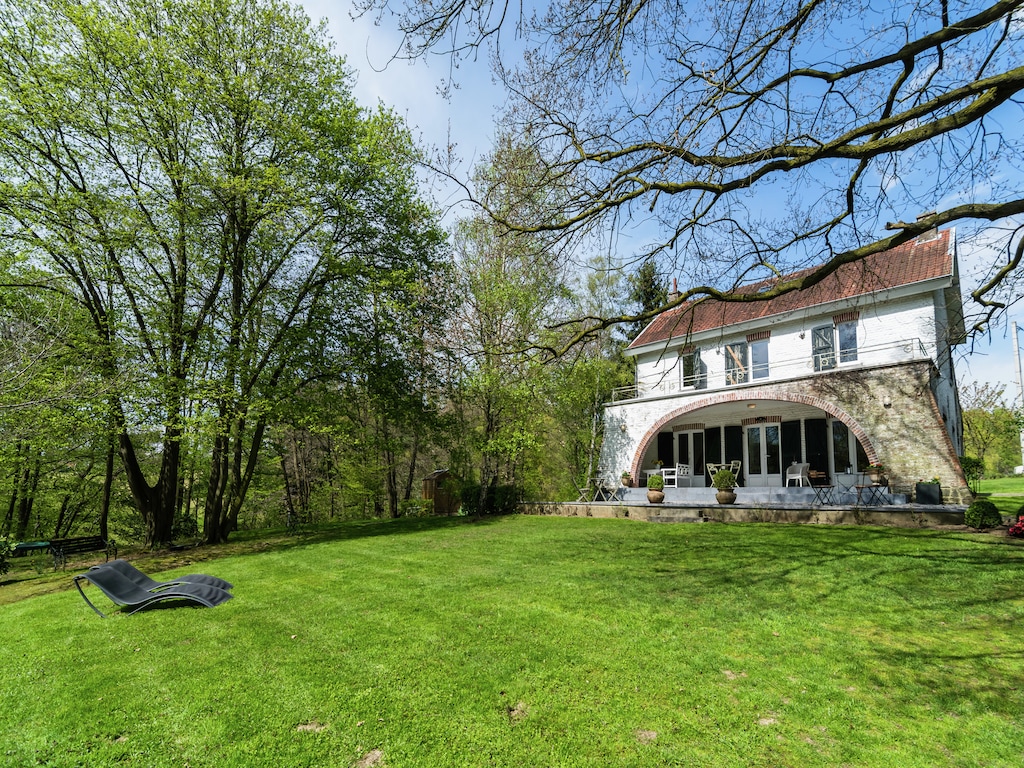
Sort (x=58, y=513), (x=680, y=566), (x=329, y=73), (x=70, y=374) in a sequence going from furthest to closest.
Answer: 1. (x=58, y=513)
2. (x=329, y=73)
3. (x=70, y=374)
4. (x=680, y=566)

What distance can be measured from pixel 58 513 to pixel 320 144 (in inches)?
842

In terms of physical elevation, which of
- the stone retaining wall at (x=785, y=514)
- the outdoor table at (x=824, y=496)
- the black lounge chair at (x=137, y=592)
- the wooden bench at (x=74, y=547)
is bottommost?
the wooden bench at (x=74, y=547)

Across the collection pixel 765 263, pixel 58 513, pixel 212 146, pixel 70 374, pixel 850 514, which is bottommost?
pixel 58 513

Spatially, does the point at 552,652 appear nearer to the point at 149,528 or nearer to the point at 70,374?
the point at 70,374

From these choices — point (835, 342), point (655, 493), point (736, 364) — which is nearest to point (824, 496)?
point (655, 493)

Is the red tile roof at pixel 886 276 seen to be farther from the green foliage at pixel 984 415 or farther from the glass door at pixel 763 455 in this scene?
the green foliage at pixel 984 415

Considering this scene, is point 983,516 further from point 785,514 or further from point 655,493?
point 655,493

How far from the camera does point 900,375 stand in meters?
13.9

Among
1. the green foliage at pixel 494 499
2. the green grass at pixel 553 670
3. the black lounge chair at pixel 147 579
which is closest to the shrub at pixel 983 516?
the green grass at pixel 553 670

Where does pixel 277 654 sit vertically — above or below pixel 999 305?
below

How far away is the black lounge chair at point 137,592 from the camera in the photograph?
266 inches

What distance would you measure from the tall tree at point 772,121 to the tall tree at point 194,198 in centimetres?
1005

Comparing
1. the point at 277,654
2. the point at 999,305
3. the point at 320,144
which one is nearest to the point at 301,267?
the point at 320,144

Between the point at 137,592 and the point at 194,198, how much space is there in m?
10.9
